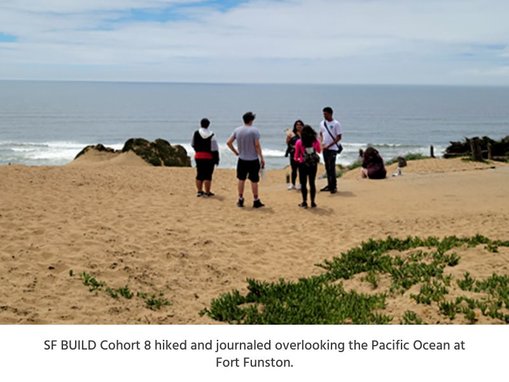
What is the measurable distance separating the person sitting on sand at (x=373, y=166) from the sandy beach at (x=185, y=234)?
87cm

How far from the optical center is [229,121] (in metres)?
86.2

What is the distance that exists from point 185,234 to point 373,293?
3.33 metres

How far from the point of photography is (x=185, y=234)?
26.5ft

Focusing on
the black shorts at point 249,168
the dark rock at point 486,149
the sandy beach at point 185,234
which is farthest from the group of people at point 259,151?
the dark rock at point 486,149

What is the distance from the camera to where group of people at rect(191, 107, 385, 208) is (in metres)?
9.64

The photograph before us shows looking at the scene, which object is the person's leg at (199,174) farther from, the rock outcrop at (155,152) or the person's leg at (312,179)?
the rock outcrop at (155,152)

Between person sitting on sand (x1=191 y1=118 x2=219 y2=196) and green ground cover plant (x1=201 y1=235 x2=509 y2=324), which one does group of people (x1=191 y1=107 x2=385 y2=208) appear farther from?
green ground cover plant (x1=201 y1=235 x2=509 y2=324)

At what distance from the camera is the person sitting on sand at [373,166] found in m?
14.0

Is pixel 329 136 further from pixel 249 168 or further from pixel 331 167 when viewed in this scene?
pixel 249 168

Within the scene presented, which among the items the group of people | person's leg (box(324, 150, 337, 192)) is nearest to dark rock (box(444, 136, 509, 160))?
person's leg (box(324, 150, 337, 192))

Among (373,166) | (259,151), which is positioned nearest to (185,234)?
(259,151)

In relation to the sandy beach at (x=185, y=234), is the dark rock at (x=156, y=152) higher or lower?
higher

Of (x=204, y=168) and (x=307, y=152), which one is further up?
(x=307, y=152)

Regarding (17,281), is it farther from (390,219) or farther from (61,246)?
(390,219)
